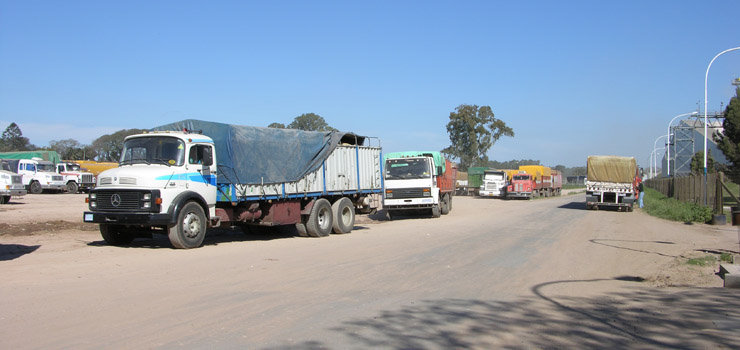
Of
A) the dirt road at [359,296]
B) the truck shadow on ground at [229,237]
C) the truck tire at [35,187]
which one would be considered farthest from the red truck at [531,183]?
the truck tire at [35,187]

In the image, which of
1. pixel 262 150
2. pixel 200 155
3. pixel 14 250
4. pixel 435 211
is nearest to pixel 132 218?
pixel 200 155

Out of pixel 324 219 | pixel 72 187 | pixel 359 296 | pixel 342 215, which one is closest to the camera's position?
pixel 359 296

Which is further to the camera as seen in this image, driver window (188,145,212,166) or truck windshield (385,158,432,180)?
truck windshield (385,158,432,180)

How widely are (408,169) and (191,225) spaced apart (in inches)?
526

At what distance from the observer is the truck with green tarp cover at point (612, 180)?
29250 mm

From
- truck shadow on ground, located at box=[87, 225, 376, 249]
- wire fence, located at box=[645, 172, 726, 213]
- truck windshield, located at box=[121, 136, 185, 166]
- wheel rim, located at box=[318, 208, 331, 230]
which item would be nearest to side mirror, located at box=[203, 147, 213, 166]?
truck windshield, located at box=[121, 136, 185, 166]

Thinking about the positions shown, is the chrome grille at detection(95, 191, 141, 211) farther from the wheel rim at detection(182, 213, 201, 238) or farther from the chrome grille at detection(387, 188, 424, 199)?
the chrome grille at detection(387, 188, 424, 199)

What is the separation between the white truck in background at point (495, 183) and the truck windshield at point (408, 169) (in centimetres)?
2835

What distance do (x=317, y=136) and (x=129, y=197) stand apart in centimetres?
614

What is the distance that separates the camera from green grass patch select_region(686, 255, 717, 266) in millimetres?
10493

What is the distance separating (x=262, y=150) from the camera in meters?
14.2

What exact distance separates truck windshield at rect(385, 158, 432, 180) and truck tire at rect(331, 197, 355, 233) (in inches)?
261

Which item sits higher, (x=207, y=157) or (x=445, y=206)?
(x=207, y=157)

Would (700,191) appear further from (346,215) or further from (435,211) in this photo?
(346,215)
